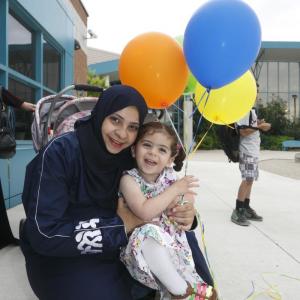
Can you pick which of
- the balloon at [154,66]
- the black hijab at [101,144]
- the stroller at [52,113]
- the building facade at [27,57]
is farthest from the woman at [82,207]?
the building facade at [27,57]

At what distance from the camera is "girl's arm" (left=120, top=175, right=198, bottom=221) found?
74.3 inches

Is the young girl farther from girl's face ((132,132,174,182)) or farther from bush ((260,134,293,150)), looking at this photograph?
bush ((260,134,293,150))

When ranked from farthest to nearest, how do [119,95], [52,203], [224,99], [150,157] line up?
1. [224,99]
2. [150,157]
3. [119,95]
4. [52,203]

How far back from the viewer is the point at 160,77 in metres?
2.34

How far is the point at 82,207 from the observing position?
1.90 metres

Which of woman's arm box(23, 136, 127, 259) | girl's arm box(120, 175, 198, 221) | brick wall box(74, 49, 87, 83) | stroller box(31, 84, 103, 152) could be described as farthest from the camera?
brick wall box(74, 49, 87, 83)

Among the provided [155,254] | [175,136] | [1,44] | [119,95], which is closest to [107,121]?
[119,95]

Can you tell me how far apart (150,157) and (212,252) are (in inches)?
63.0

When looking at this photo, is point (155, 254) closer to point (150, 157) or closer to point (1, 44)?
point (150, 157)

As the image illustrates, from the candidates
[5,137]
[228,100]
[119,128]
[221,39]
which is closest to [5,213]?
[5,137]

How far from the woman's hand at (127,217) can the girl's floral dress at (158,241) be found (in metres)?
0.08

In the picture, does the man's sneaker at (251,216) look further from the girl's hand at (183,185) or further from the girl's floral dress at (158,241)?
the girl's hand at (183,185)

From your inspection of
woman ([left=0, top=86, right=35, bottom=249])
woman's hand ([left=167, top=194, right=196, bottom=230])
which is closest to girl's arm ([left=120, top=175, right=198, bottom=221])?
woman's hand ([left=167, top=194, right=196, bottom=230])

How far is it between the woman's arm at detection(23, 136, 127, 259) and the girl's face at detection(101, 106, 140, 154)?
0.57 ft
